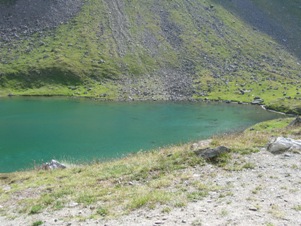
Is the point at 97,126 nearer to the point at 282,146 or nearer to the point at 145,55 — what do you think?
the point at 282,146

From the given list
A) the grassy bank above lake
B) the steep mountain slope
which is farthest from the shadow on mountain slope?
the grassy bank above lake

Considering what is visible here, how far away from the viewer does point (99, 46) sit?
11762 cm

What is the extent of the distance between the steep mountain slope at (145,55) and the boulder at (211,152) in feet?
213

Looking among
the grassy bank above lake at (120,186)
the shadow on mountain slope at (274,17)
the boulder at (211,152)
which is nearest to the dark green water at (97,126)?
the grassy bank above lake at (120,186)

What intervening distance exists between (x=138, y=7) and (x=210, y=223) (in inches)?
5129

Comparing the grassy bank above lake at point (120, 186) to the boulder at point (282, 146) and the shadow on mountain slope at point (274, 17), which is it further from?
the shadow on mountain slope at point (274, 17)

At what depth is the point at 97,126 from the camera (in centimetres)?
6425

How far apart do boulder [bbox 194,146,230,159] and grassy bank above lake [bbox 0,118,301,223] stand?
0.40 metres

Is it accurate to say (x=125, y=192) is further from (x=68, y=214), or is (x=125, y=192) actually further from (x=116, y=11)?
(x=116, y=11)

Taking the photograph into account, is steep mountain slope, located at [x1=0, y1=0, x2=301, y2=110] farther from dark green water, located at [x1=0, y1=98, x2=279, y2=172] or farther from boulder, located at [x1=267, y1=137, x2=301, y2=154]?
boulder, located at [x1=267, y1=137, x2=301, y2=154]

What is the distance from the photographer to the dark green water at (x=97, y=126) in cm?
4716

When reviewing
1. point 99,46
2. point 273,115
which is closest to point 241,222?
point 273,115

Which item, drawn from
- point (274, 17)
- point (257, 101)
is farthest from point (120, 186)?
point (274, 17)

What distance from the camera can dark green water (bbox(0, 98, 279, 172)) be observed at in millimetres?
47156
